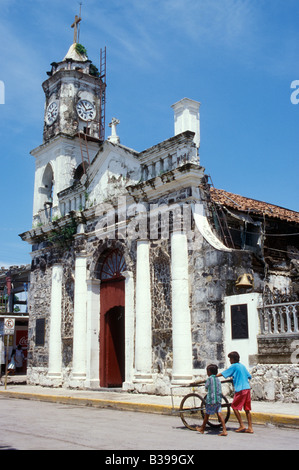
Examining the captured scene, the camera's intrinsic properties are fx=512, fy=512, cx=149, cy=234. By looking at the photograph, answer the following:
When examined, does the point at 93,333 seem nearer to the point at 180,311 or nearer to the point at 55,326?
the point at 55,326

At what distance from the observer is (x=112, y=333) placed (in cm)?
1589

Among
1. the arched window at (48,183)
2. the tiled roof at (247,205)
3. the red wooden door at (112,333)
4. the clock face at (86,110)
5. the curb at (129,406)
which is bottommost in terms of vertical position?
the curb at (129,406)

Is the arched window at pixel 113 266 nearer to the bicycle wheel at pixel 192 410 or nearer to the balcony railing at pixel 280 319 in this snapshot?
the balcony railing at pixel 280 319

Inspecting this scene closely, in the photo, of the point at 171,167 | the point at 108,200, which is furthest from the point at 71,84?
the point at 171,167

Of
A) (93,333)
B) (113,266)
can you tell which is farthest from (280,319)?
(93,333)

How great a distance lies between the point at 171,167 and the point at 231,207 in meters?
2.13

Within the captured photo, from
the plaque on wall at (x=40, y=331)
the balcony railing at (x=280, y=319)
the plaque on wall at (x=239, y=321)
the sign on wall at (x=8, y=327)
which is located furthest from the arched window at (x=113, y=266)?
the balcony railing at (x=280, y=319)

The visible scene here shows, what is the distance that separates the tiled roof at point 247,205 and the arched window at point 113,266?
3394mm

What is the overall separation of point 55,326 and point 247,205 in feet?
24.7

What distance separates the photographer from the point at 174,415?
9.77 m

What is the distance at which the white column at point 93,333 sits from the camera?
15422 mm

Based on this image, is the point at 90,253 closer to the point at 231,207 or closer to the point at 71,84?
the point at 231,207
